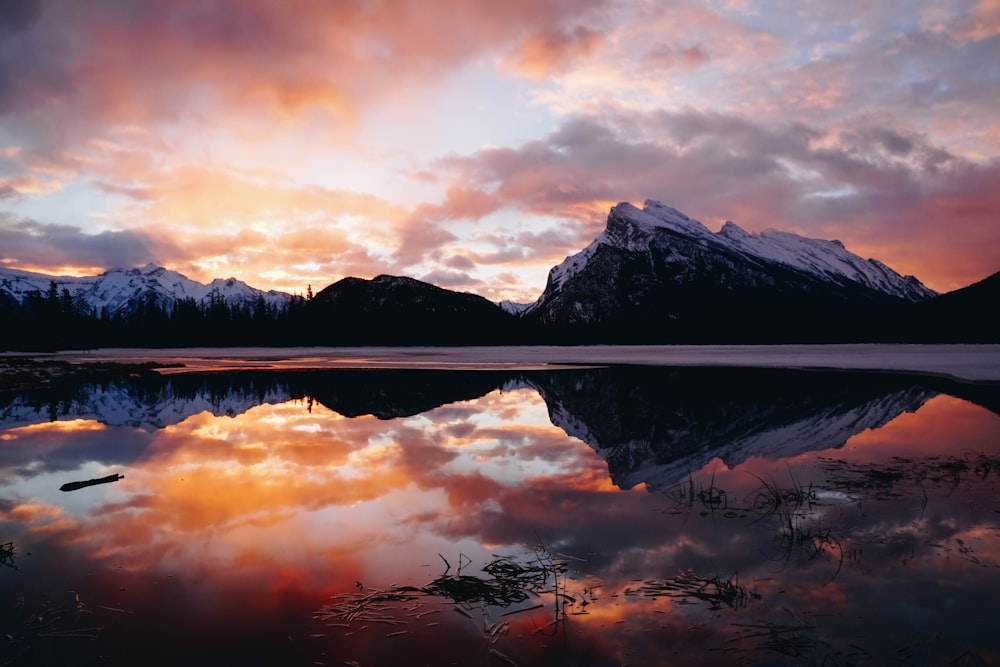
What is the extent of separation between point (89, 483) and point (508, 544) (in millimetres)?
11943

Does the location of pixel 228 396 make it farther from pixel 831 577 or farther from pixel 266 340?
pixel 266 340

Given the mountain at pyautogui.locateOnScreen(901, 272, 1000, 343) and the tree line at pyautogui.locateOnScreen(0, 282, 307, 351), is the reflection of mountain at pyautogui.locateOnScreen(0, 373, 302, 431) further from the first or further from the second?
the mountain at pyautogui.locateOnScreen(901, 272, 1000, 343)

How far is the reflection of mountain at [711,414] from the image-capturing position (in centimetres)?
1861

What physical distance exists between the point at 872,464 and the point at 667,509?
25.8ft

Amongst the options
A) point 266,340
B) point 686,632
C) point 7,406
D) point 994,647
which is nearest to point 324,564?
point 686,632

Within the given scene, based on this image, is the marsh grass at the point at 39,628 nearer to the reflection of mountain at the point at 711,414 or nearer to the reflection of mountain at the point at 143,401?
the reflection of mountain at the point at 711,414

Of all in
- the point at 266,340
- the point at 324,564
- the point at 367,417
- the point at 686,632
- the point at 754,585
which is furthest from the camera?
the point at 266,340

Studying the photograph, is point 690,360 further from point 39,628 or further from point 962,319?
point 962,319

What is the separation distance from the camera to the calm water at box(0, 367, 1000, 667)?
23.9 feet

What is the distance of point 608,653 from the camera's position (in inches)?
275

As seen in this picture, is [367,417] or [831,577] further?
[367,417]

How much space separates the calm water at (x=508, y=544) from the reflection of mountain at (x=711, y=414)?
0.70ft

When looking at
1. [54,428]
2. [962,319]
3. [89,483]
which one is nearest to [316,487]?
[89,483]

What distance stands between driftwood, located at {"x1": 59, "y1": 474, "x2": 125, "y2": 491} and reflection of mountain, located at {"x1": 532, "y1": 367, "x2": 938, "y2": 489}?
44.8ft
